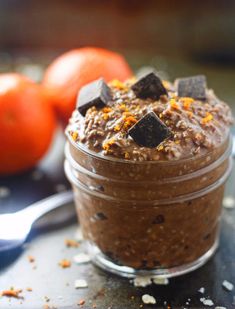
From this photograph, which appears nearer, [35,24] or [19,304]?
[19,304]

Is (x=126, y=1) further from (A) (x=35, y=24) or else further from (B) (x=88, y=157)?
(B) (x=88, y=157)

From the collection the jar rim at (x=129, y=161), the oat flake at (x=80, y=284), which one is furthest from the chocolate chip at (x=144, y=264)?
the jar rim at (x=129, y=161)

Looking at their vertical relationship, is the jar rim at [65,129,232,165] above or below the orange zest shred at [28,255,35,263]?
above

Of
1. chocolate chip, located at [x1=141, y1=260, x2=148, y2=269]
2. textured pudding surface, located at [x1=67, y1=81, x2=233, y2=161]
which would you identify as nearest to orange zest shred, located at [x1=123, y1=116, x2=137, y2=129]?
textured pudding surface, located at [x1=67, y1=81, x2=233, y2=161]

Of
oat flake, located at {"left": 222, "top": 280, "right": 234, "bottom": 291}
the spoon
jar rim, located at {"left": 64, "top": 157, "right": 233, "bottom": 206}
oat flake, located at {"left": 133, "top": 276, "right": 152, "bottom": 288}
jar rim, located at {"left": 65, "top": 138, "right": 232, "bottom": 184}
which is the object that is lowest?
oat flake, located at {"left": 222, "top": 280, "right": 234, "bottom": 291}

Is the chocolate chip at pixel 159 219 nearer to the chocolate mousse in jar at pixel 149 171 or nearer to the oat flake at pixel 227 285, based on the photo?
the chocolate mousse in jar at pixel 149 171

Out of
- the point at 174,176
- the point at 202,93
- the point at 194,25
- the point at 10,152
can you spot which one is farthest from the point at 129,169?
the point at 194,25

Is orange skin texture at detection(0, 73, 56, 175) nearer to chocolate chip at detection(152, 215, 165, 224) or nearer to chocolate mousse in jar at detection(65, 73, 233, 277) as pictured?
chocolate mousse in jar at detection(65, 73, 233, 277)
